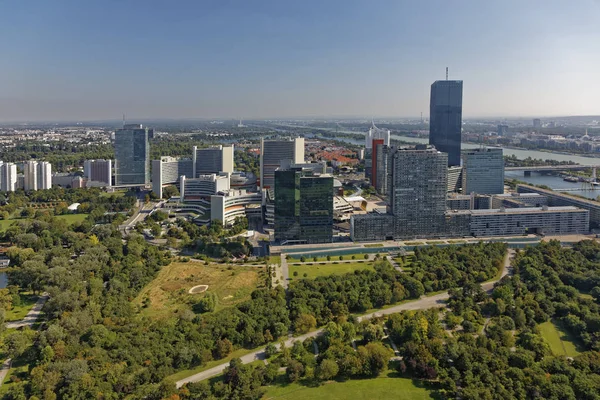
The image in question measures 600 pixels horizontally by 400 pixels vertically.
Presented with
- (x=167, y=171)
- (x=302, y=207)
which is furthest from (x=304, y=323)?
(x=167, y=171)

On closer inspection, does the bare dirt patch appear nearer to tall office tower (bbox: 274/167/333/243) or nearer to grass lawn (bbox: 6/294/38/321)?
grass lawn (bbox: 6/294/38/321)

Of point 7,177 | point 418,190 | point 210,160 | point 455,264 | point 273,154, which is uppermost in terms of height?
point 273,154

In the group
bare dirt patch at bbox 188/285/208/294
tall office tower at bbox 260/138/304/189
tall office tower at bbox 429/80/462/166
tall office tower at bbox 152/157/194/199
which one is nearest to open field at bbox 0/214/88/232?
tall office tower at bbox 152/157/194/199

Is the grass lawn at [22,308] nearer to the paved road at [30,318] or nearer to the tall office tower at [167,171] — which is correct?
the paved road at [30,318]

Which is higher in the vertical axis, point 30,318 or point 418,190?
point 418,190

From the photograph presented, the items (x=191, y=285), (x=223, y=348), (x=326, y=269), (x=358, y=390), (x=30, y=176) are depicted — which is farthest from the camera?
(x=30, y=176)

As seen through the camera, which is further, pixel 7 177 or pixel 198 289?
pixel 7 177

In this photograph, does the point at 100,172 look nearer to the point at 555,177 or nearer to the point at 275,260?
the point at 275,260

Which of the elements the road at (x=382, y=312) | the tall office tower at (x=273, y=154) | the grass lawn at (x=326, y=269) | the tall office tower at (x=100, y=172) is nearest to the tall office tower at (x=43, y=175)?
the tall office tower at (x=100, y=172)
